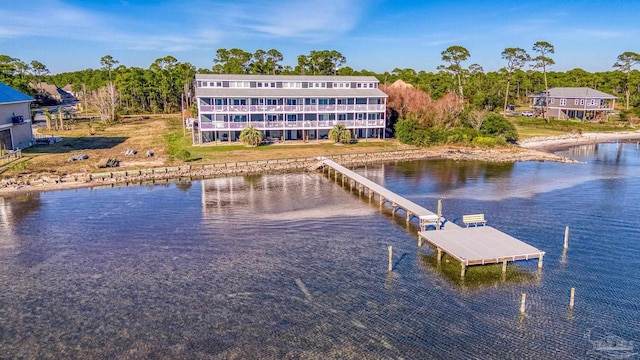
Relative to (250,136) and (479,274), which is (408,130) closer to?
(250,136)

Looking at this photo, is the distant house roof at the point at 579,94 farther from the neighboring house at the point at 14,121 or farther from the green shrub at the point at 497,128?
the neighboring house at the point at 14,121

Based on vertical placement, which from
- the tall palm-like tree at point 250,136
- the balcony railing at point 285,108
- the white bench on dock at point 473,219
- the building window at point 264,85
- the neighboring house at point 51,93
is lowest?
the white bench on dock at point 473,219

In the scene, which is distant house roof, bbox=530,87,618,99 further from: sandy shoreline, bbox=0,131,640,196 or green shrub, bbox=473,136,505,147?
green shrub, bbox=473,136,505,147

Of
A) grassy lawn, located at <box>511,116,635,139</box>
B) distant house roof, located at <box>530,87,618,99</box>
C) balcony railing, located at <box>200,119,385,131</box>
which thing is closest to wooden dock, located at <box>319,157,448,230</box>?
balcony railing, located at <box>200,119,385,131</box>

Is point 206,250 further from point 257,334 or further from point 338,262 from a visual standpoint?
point 257,334

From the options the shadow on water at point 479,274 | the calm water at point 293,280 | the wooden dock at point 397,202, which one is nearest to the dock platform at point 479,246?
the shadow on water at point 479,274

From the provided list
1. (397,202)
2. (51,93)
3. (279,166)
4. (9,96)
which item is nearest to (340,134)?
(279,166)
